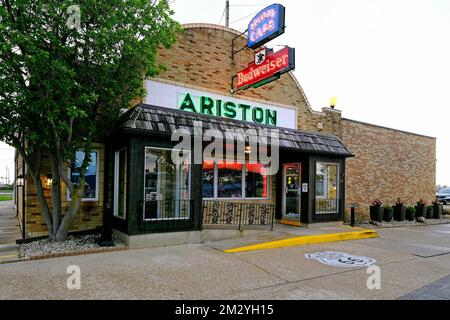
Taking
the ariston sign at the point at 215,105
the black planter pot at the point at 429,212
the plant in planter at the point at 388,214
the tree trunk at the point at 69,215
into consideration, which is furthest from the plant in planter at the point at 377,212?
the tree trunk at the point at 69,215

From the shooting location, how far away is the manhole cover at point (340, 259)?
22.3 ft

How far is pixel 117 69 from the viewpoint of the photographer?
25.3 ft

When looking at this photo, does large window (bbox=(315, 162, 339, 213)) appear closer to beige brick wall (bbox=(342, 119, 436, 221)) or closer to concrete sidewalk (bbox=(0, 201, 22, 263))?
beige brick wall (bbox=(342, 119, 436, 221))

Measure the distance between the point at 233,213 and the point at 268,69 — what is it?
504cm

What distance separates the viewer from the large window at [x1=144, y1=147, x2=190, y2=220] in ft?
26.8

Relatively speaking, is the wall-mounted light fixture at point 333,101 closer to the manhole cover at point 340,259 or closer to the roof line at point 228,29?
the roof line at point 228,29

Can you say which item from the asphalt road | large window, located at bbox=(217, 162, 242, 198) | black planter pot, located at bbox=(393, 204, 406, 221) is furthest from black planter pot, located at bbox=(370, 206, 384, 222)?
large window, located at bbox=(217, 162, 242, 198)

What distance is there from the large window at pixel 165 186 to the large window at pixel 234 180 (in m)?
2.09

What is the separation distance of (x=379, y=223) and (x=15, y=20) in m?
15.0

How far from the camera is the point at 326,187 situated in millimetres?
12047

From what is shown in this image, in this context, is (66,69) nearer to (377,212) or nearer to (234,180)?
(234,180)
